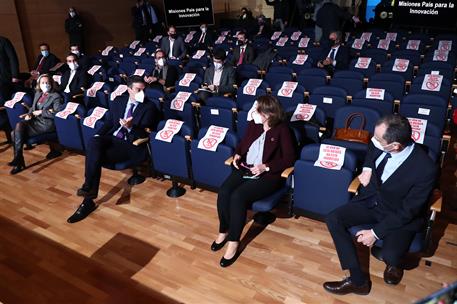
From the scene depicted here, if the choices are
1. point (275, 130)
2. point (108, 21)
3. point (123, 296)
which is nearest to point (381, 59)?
point (275, 130)

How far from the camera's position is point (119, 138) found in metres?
4.17

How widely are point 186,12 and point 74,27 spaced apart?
12.3ft

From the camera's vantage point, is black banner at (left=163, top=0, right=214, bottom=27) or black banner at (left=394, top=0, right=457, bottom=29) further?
black banner at (left=163, top=0, right=214, bottom=27)

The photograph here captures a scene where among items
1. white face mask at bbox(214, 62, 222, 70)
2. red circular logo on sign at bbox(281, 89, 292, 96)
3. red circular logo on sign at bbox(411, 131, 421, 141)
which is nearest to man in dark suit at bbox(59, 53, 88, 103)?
white face mask at bbox(214, 62, 222, 70)

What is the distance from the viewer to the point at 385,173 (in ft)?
8.63

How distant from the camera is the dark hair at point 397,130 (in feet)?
7.88

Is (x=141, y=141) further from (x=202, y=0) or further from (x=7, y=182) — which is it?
(x=202, y=0)

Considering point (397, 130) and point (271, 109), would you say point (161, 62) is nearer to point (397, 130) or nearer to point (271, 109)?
point (271, 109)

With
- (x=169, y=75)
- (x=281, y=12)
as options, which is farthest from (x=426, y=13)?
(x=169, y=75)

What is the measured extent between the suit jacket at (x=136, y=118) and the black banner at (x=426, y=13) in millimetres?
9493

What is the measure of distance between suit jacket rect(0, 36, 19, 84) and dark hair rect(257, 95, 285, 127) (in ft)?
18.2

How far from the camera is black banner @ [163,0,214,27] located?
12773 mm

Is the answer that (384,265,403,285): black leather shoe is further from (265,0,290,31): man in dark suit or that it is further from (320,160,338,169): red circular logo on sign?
(265,0,290,31): man in dark suit

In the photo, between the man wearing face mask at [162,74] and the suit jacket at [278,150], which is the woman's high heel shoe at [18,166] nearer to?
the man wearing face mask at [162,74]
